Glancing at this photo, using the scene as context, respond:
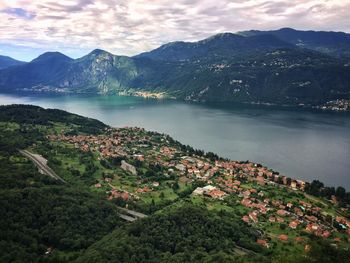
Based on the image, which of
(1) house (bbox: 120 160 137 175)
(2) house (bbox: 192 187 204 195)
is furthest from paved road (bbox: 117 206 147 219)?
(1) house (bbox: 120 160 137 175)

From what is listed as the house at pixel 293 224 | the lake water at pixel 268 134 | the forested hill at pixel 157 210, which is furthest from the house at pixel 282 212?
the lake water at pixel 268 134

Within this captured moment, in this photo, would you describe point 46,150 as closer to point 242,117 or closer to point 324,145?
point 324,145

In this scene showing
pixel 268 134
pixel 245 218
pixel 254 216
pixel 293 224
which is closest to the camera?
pixel 293 224

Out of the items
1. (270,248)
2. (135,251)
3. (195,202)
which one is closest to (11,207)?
(135,251)

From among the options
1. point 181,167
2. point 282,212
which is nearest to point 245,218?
point 282,212

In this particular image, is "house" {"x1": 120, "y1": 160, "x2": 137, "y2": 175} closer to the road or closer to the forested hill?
the forested hill

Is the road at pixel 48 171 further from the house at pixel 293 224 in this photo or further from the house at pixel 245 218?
the house at pixel 293 224

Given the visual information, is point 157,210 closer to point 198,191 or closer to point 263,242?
point 198,191
